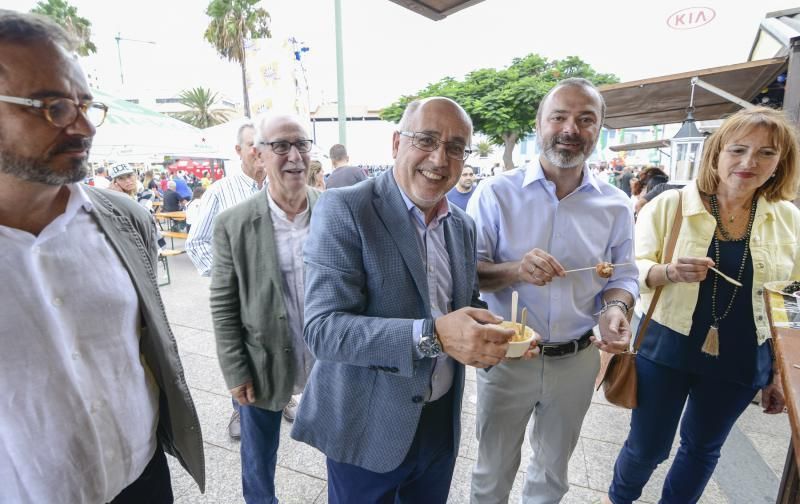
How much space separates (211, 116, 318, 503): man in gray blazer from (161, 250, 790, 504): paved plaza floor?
0.49m

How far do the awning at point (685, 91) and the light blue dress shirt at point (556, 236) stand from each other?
15.6 feet

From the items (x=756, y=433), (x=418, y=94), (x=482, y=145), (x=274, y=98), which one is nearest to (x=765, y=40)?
(x=756, y=433)

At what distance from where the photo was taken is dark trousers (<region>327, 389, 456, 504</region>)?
57.3 inches

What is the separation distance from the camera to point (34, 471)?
108cm

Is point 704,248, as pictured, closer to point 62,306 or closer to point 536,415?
point 536,415

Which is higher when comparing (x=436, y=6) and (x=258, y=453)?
(x=436, y=6)

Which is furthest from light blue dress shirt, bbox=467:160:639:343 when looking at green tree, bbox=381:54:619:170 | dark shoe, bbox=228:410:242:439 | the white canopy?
green tree, bbox=381:54:619:170

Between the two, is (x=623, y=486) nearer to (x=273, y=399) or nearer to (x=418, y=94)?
(x=273, y=399)

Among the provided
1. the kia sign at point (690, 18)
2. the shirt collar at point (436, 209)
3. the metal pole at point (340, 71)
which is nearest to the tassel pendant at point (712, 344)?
the shirt collar at point (436, 209)

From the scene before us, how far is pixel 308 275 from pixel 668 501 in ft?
7.94

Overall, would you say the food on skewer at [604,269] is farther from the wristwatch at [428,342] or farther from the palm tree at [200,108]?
the palm tree at [200,108]

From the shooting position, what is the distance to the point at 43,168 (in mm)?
1050

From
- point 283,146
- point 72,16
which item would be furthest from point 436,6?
point 72,16

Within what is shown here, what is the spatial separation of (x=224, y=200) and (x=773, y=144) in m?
3.29
